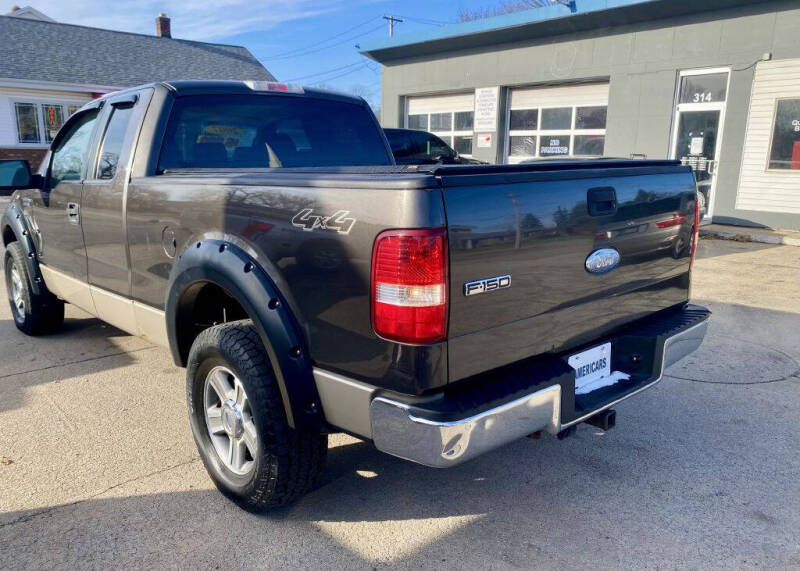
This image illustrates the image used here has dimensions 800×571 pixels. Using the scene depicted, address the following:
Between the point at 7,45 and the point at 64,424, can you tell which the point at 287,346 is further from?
the point at 7,45

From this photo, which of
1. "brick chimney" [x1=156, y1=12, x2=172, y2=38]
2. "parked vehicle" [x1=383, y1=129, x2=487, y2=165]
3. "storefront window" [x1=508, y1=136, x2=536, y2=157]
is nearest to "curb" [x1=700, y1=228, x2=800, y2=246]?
"parked vehicle" [x1=383, y1=129, x2=487, y2=165]

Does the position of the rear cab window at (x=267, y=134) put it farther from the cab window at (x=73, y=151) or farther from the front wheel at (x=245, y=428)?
the front wheel at (x=245, y=428)

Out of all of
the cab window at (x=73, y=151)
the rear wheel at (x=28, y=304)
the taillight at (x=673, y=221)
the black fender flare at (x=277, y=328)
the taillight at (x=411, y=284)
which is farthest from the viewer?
the rear wheel at (x=28, y=304)

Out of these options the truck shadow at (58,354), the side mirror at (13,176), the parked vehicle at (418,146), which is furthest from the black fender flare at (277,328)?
the parked vehicle at (418,146)

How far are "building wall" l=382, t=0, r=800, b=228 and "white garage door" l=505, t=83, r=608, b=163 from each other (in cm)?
32

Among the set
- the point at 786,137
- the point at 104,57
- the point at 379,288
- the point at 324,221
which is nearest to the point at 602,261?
the point at 379,288

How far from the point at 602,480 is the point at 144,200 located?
279cm

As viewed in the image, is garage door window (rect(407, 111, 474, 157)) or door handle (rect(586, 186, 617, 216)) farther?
garage door window (rect(407, 111, 474, 157))

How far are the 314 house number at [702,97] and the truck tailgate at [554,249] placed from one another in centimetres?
1099

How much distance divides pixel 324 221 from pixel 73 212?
106 inches

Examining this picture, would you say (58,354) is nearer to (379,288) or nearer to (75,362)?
(75,362)

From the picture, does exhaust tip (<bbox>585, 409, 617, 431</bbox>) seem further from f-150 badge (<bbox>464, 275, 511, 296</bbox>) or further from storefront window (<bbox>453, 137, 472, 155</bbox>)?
storefront window (<bbox>453, 137, 472, 155</bbox>)

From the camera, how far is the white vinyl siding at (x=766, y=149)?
11367mm

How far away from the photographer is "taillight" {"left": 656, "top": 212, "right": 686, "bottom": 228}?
2986 mm
